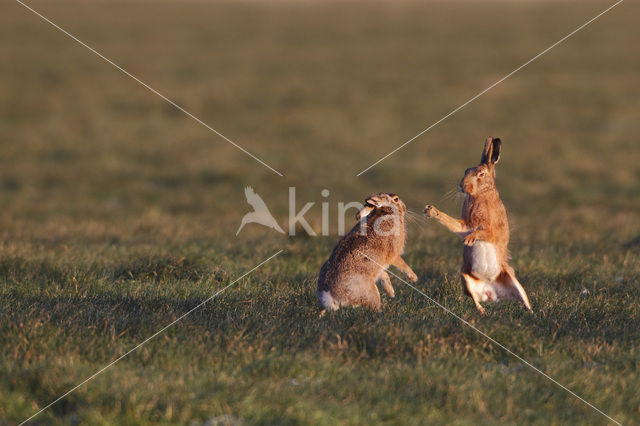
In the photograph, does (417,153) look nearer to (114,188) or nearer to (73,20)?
(114,188)

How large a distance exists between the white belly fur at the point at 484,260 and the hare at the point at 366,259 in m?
0.60

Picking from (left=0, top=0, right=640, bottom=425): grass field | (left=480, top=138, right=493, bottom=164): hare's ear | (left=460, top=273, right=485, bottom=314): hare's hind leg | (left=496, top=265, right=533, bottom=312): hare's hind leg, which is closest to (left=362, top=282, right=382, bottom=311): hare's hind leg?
(left=0, top=0, right=640, bottom=425): grass field

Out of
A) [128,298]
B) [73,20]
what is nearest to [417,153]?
[128,298]

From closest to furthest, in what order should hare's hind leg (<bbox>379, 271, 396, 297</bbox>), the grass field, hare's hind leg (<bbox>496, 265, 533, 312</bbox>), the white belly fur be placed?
the grass field < hare's hind leg (<bbox>496, 265, 533, 312</bbox>) < the white belly fur < hare's hind leg (<bbox>379, 271, 396, 297</bbox>)

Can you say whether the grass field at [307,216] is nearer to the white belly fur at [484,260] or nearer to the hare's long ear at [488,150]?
the white belly fur at [484,260]

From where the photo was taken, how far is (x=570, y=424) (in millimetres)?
5465

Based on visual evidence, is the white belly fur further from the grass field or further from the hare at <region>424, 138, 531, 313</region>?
the grass field

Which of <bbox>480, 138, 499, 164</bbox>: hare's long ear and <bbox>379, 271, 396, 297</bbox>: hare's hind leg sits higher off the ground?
<bbox>480, 138, 499, 164</bbox>: hare's long ear

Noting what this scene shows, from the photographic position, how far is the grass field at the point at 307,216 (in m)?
5.75

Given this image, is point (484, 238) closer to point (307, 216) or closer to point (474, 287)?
point (474, 287)

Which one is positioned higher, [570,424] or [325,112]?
[570,424]

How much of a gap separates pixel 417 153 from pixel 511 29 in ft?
97.7

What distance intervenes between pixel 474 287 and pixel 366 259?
1083mm

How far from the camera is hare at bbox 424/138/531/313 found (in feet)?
24.2
